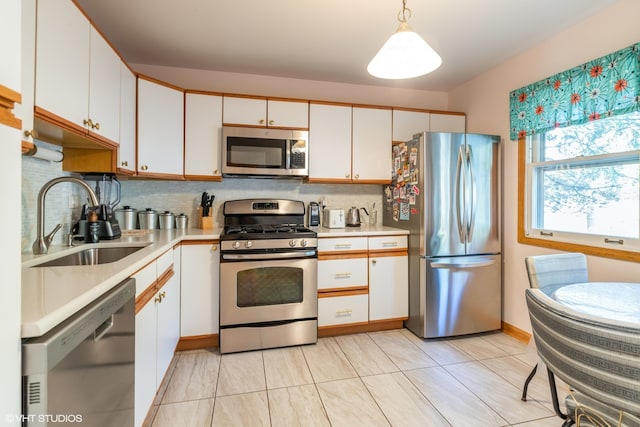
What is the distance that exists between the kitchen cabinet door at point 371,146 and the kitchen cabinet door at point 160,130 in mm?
1574

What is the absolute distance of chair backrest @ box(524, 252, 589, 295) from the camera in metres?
1.71

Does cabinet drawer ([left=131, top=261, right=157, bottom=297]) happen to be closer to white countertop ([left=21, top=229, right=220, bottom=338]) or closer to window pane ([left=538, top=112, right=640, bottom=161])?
white countertop ([left=21, top=229, right=220, bottom=338])

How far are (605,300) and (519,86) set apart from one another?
1.99 metres

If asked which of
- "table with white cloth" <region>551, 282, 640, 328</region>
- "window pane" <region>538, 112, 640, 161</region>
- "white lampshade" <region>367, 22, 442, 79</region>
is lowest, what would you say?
"table with white cloth" <region>551, 282, 640, 328</region>

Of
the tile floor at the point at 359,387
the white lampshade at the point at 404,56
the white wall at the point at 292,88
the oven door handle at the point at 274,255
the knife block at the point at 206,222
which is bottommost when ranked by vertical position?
the tile floor at the point at 359,387

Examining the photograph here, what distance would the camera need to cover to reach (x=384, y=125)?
3.05m

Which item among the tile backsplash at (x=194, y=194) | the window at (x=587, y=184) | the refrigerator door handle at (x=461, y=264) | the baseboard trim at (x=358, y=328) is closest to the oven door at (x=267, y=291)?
the baseboard trim at (x=358, y=328)

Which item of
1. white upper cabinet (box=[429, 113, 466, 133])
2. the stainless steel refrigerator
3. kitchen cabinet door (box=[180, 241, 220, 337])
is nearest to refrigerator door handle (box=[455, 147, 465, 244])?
the stainless steel refrigerator

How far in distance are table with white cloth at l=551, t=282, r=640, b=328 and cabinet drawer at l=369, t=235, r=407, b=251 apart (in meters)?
1.35

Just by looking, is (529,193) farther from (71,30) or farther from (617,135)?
(71,30)

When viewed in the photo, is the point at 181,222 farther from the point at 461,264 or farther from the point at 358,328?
the point at 461,264

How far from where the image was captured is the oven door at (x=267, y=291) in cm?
236

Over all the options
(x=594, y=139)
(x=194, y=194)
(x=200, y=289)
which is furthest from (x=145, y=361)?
(x=594, y=139)

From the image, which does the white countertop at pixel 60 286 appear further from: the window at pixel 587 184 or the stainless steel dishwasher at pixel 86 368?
the window at pixel 587 184
